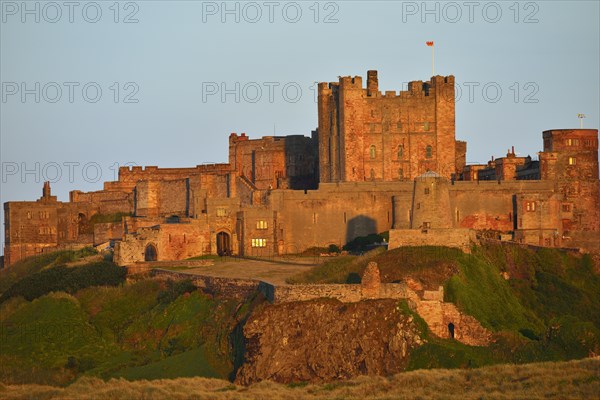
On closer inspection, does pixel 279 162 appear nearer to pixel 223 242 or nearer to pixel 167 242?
pixel 223 242

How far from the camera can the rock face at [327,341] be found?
5097 centimetres

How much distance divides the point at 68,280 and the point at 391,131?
86.5 ft

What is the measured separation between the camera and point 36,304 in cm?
6675

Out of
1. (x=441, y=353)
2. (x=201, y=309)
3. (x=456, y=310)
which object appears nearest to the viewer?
(x=441, y=353)

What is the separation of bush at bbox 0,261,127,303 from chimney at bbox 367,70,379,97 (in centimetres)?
2348

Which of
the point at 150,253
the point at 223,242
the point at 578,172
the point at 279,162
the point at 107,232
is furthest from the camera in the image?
the point at 279,162

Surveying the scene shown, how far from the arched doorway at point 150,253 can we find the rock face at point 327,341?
2243 cm

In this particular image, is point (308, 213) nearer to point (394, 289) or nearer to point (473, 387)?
point (394, 289)

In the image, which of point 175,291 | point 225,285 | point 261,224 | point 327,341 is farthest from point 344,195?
point 327,341

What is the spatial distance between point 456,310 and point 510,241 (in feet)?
55.5

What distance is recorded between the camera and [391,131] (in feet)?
284

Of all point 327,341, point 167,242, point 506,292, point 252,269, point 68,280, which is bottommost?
point 327,341

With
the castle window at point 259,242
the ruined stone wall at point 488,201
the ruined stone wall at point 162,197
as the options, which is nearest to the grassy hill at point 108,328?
the castle window at point 259,242

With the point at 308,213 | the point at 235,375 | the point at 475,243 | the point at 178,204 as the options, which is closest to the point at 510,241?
the point at 475,243
